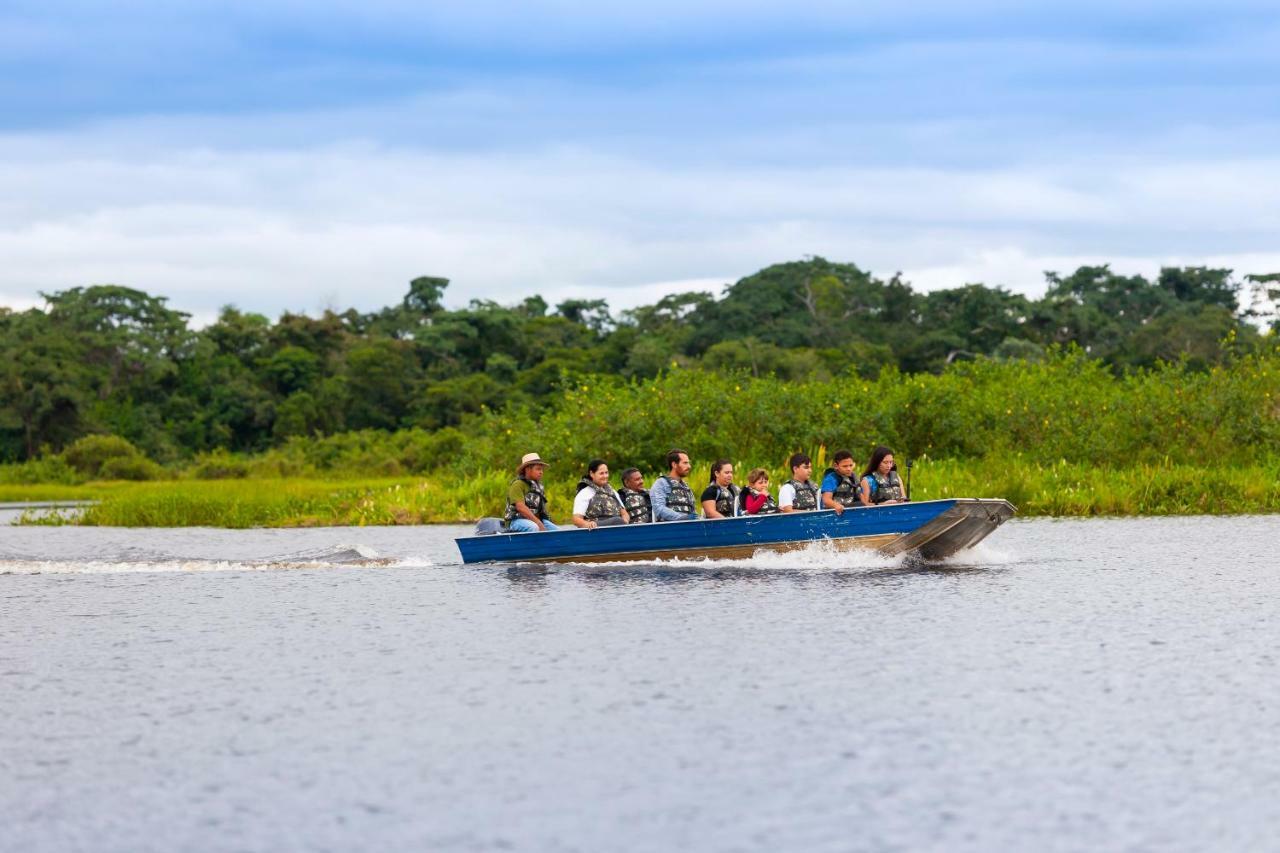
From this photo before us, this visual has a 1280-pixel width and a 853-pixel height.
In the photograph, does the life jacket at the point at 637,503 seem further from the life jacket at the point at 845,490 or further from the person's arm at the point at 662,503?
the life jacket at the point at 845,490

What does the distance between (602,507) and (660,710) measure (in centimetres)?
1108

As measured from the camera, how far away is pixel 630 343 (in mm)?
74062

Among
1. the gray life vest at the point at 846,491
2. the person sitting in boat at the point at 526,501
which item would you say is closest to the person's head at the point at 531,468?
the person sitting in boat at the point at 526,501

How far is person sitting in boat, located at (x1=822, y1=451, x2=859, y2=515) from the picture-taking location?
23698mm

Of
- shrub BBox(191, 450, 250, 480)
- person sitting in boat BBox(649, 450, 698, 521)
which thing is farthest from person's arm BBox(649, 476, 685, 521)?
shrub BBox(191, 450, 250, 480)

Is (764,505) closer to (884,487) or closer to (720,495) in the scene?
(720,495)

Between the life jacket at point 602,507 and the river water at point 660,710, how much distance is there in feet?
2.95

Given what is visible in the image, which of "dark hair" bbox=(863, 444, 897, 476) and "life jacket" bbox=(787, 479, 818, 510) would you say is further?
"life jacket" bbox=(787, 479, 818, 510)

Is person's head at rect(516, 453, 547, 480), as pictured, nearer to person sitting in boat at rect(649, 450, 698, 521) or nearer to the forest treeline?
person sitting in boat at rect(649, 450, 698, 521)

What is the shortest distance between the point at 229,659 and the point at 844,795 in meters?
8.30

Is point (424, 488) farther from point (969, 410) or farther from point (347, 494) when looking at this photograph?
point (969, 410)

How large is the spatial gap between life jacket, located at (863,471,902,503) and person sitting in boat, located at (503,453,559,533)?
15.0 ft

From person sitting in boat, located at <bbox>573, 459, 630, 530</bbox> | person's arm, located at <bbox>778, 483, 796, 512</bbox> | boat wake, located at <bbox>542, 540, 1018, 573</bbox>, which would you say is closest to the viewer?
boat wake, located at <bbox>542, 540, 1018, 573</bbox>

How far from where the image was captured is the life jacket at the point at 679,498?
80.0ft
